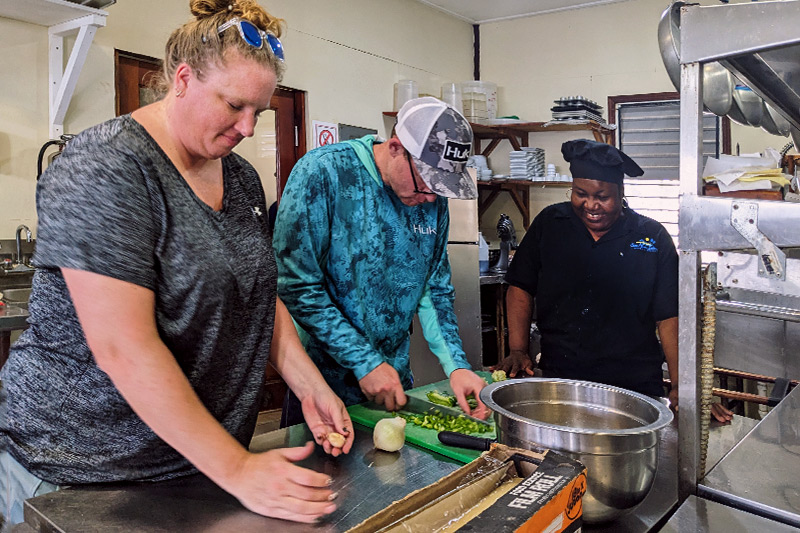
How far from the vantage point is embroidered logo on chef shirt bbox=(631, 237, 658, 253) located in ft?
7.67

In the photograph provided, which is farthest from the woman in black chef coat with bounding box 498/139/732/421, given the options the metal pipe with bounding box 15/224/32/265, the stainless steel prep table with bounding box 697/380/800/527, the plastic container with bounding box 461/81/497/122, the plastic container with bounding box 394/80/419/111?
the plastic container with bounding box 461/81/497/122

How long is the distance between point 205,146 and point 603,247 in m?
1.69

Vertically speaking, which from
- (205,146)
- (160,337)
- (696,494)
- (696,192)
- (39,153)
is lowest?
(696,494)

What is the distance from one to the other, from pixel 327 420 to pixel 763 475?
879 millimetres

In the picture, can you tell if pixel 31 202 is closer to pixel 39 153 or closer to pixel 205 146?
pixel 39 153

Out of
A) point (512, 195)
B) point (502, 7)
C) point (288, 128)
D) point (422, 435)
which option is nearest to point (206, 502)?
point (422, 435)

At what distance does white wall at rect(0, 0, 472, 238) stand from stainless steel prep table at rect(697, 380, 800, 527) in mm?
3355

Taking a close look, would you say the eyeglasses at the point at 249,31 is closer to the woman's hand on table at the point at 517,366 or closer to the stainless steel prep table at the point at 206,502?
the stainless steel prep table at the point at 206,502

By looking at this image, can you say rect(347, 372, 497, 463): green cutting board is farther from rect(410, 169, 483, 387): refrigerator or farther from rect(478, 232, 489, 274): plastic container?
rect(478, 232, 489, 274): plastic container

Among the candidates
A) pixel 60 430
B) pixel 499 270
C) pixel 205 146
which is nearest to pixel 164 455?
pixel 60 430

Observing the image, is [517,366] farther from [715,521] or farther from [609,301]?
[715,521]

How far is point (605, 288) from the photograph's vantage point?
2.35 m

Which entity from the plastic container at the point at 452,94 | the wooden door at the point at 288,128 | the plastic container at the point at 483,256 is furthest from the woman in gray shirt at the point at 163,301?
the plastic container at the point at 452,94

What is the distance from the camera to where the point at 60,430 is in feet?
3.70
